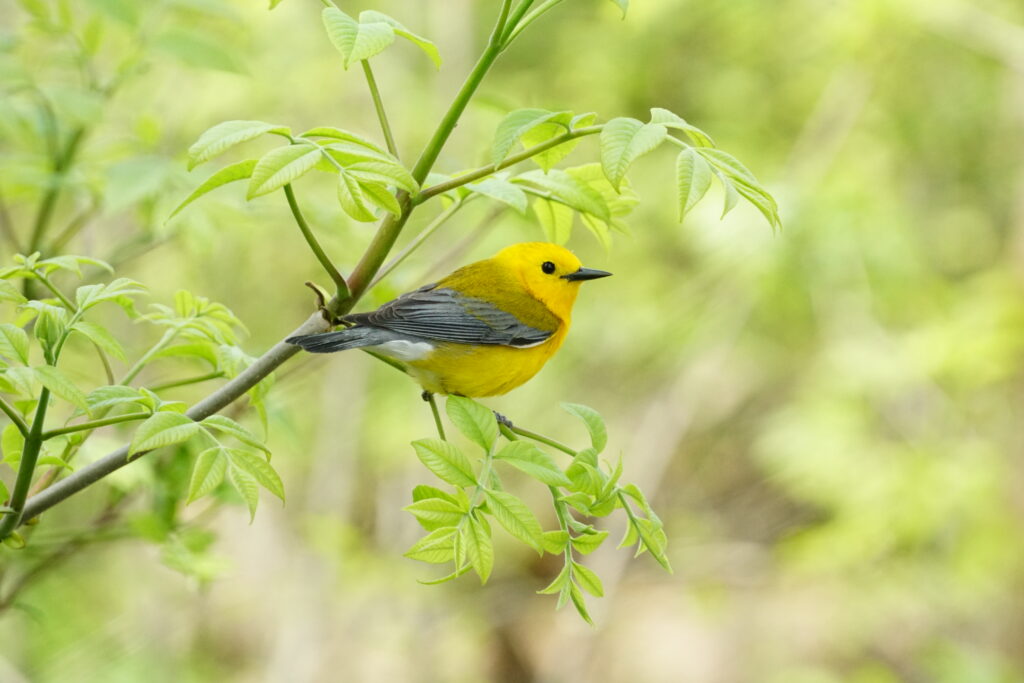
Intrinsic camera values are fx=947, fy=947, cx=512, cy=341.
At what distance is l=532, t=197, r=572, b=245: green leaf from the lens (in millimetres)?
1741

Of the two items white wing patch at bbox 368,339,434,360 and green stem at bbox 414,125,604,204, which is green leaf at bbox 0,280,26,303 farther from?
white wing patch at bbox 368,339,434,360

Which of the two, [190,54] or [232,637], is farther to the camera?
[232,637]

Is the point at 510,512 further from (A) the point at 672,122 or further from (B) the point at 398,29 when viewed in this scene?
(B) the point at 398,29

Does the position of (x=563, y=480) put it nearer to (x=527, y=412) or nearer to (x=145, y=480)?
(x=145, y=480)

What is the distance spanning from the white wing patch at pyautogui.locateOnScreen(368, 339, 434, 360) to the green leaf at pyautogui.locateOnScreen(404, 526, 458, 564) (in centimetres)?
88

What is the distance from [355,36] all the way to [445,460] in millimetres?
580

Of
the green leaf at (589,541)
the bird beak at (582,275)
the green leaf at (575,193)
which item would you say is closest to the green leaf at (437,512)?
the green leaf at (589,541)

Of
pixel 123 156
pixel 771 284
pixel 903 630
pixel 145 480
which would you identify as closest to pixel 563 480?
pixel 145 480

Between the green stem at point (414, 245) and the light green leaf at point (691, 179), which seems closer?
the light green leaf at point (691, 179)

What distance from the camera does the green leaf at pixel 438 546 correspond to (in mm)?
1283

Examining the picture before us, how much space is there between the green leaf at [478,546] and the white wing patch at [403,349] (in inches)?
35.5

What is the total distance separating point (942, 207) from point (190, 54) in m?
6.66

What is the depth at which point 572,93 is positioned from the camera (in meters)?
7.04

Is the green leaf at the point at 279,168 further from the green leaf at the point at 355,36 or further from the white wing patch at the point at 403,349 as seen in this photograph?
the white wing patch at the point at 403,349
